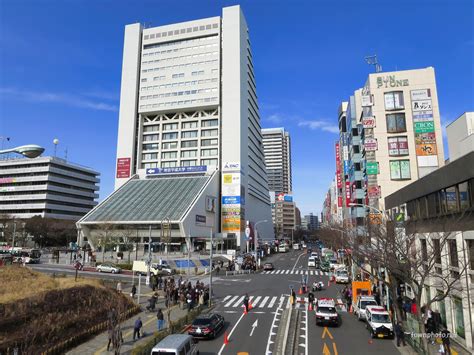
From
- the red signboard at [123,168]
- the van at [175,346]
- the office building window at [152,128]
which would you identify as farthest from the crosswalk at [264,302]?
the office building window at [152,128]

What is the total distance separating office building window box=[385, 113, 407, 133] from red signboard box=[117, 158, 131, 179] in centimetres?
7892

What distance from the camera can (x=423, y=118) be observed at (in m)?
52.1

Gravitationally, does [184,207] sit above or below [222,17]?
below

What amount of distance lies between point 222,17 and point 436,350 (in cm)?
11228

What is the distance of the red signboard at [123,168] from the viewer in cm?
10931

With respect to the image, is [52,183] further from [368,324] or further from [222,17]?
[368,324]

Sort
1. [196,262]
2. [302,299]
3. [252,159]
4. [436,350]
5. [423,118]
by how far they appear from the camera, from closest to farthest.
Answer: [436,350] < [302,299] < [423,118] < [196,262] < [252,159]

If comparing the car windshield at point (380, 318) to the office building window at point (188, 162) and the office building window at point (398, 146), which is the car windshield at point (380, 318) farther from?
the office building window at point (188, 162)

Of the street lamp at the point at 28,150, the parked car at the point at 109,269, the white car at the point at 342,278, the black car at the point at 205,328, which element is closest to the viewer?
the street lamp at the point at 28,150

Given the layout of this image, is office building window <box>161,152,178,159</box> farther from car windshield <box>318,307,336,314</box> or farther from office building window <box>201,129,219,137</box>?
car windshield <box>318,307,336,314</box>

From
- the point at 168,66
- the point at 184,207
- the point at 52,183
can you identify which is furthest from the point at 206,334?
the point at 52,183

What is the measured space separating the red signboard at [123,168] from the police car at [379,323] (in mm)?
94892

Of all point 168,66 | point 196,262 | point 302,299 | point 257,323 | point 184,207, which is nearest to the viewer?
point 257,323

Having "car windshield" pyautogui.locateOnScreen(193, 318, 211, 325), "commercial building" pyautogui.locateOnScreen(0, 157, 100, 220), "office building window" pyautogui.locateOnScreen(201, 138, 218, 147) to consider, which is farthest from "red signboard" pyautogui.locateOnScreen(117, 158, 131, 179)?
"car windshield" pyautogui.locateOnScreen(193, 318, 211, 325)
